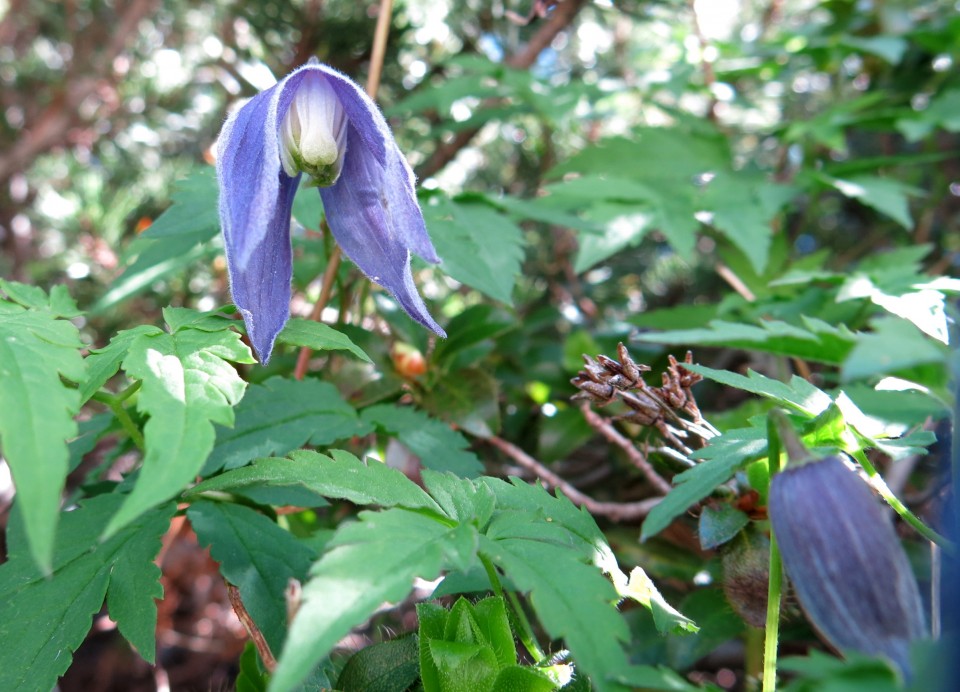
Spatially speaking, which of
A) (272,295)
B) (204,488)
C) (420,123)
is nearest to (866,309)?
(272,295)

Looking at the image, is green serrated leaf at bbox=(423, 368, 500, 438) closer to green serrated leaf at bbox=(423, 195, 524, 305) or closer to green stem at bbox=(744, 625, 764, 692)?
green serrated leaf at bbox=(423, 195, 524, 305)

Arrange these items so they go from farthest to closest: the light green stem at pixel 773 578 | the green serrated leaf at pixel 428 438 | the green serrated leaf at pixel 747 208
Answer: the green serrated leaf at pixel 747 208 → the green serrated leaf at pixel 428 438 → the light green stem at pixel 773 578

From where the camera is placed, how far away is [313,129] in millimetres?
879

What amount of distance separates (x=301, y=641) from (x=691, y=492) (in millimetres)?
391

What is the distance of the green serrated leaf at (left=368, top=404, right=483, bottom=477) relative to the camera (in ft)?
3.54

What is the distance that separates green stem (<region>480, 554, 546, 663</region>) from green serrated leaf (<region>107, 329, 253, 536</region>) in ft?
0.89

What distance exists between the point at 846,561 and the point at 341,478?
434 millimetres

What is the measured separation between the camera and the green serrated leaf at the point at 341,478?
28.2 inches

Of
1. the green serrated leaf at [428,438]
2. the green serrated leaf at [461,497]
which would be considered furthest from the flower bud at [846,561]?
the green serrated leaf at [428,438]

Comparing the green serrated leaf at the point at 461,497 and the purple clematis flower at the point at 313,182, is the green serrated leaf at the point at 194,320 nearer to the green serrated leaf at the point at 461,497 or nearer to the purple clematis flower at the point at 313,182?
the purple clematis flower at the point at 313,182

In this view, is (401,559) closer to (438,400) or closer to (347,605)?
(347,605)

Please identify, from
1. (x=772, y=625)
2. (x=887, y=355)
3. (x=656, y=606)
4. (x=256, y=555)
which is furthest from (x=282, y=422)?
(x=887, y=355)

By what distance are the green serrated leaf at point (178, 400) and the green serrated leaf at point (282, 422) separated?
0.20 meters

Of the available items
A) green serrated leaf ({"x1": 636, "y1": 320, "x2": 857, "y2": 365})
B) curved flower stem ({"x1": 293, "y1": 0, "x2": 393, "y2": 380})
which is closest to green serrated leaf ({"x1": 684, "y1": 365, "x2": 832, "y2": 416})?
green serrated leaf ({"x1": 636, "y1": 320, "x2": 857, "y2": 365})
